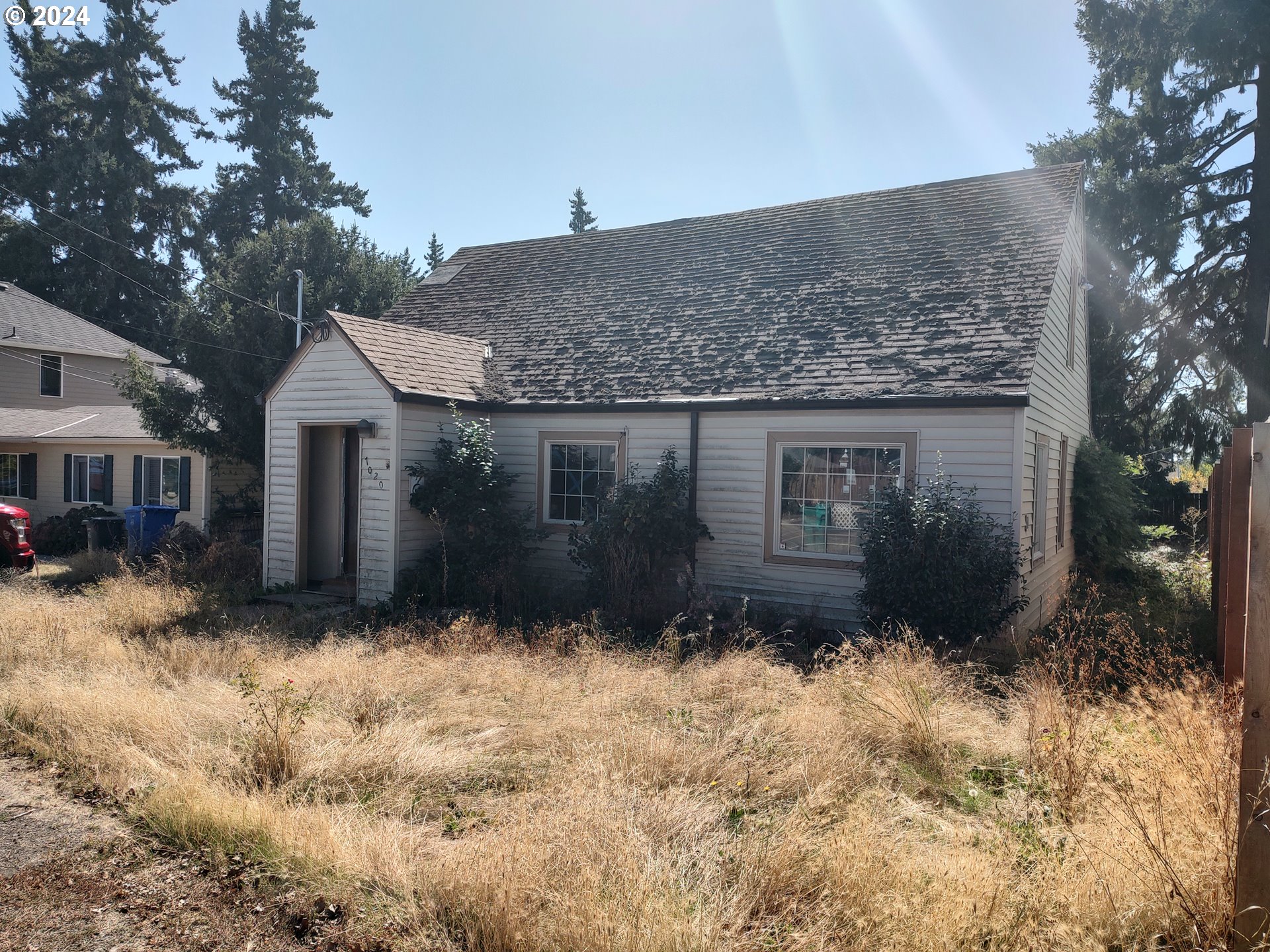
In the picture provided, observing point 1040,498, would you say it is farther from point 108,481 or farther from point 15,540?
point 108,481

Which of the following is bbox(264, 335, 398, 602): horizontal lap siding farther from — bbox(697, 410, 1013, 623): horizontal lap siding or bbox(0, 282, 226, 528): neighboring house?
bbox(0, 282, 226, 528): neighboring house

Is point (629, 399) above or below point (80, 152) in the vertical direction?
below

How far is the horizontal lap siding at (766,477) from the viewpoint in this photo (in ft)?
31.5

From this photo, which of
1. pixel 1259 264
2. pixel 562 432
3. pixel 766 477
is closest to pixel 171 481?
pixel 562 432

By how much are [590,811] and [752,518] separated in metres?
7.01

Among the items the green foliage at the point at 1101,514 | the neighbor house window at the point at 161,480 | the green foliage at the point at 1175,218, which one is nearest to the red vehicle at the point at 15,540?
the neighbor house window at the point at 161,480

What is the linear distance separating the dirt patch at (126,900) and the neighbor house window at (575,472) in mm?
7807

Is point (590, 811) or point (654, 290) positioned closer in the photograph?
point (590, 811)

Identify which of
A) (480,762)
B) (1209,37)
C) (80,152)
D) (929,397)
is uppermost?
(80,152)

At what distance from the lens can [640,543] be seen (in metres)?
10.8

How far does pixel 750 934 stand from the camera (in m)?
3.50

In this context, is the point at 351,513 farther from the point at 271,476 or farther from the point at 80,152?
the point at 80,152

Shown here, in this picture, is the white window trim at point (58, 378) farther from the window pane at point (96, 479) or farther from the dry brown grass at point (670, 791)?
the dry brown grass at point (670, 791)

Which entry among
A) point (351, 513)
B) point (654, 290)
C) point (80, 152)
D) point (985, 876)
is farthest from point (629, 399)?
point (80, 152)
